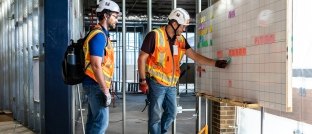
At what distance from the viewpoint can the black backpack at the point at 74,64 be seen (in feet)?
10.0

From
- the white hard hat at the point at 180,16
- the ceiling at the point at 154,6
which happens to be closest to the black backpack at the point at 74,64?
the white hard hat at the point at 180,16

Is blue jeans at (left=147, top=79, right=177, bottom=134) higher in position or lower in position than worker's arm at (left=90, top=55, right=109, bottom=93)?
lower

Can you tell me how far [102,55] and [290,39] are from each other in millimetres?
1459

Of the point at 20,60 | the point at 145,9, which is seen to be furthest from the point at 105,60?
the point at 145,9

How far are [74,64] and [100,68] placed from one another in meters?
0.32

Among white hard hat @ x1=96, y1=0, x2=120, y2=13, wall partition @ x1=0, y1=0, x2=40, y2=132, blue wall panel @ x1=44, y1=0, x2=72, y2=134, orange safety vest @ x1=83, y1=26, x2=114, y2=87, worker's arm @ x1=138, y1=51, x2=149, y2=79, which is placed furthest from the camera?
wall partition @ x1=0, y1=0, x2=40, y2=132

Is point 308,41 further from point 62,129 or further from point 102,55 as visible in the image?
point 62,129

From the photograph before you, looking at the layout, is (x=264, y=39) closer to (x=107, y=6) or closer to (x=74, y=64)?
(x=107, y=6)

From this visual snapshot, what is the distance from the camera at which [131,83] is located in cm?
1345

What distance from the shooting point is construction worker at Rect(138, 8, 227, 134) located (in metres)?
3.50

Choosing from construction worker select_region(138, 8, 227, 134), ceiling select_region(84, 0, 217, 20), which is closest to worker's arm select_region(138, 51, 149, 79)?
construction worker select_region(138, 8, 227, 134)

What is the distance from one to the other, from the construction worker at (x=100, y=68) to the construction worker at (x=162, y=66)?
1.52ft

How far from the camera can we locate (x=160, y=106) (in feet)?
11.6

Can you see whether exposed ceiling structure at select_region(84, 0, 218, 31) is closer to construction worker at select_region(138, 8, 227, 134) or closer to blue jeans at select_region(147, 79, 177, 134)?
construction worker at select_region(138, 8, 227, 134)
